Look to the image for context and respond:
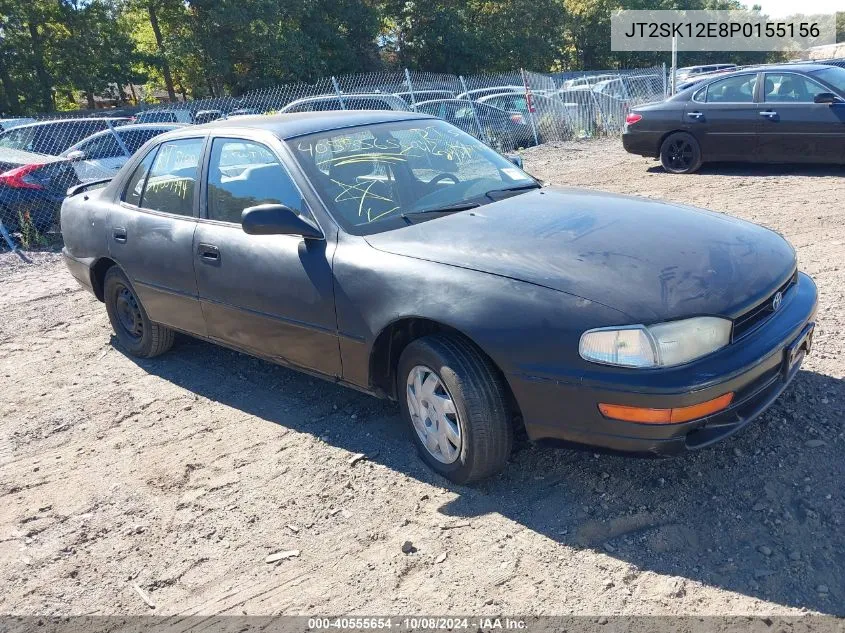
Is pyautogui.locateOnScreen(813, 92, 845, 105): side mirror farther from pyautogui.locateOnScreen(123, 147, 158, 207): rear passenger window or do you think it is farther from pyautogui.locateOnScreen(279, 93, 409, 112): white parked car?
pyautogui.locateOnScreen(123, 147, 158, 207): rear passenger window

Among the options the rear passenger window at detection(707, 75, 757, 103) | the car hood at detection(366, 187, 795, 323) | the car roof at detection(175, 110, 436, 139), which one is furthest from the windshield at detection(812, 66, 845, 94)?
the car roof at detection(175, 110, 436, 139)

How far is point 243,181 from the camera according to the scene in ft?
13.6

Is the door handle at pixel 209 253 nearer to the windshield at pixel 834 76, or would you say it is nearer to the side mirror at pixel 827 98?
the side mirror at pixel 827 98

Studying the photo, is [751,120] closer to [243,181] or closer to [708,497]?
[243,181]

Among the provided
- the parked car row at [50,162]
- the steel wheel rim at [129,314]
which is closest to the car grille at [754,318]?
the steel wheel rim at [129,314]

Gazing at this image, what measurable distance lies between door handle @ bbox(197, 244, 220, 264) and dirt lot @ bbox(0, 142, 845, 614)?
3.07 feet

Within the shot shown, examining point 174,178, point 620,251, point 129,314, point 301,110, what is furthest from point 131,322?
point 301,110

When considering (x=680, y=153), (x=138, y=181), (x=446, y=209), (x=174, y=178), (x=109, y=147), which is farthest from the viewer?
(x=109, y=147)

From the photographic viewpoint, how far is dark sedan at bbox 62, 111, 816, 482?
279cm

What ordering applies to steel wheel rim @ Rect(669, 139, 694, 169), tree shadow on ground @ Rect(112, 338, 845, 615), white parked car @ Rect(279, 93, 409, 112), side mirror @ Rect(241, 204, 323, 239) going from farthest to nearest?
white parked car @ Rect(279, 93, 409, 112) → steel wheel rim @ Rect(669, 139, 694, 169) → side mirror @ Rect(241, 204, 323, 239) → tree shadow on ground @ Rect(112, 338, 845, 615)

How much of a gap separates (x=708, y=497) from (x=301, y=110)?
566 inches

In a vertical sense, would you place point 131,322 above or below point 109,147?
below

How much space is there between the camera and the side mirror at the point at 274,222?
3.48 metres

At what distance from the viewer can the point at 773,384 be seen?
312cm
